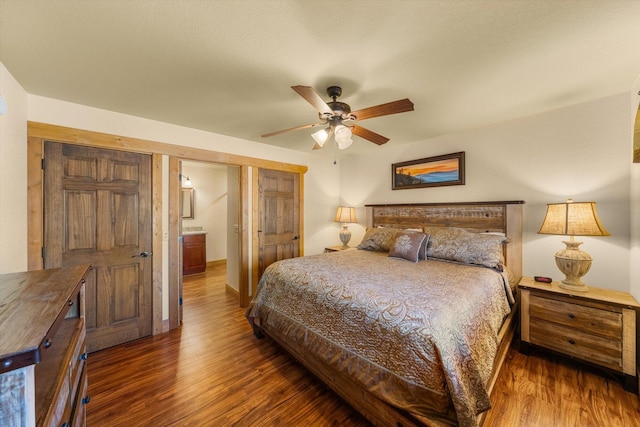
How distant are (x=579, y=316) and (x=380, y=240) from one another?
1899 millimetres

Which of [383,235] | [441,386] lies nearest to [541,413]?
[441,386]

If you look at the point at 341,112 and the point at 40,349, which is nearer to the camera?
the point at 40,349

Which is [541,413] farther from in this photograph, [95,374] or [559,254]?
[95,374]

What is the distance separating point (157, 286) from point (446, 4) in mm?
3478

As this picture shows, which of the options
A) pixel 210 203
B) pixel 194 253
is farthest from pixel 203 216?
pixel 194 253

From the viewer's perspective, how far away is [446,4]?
1269 mm

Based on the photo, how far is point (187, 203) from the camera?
5.57m

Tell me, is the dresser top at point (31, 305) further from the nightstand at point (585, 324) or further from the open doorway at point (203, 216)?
the open doorway at point (203, 216)

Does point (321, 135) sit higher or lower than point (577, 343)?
higher

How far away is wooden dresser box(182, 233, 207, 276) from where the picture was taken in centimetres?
496

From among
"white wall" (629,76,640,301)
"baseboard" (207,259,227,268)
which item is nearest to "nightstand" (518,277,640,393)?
"white wall" (629,76,640,301)

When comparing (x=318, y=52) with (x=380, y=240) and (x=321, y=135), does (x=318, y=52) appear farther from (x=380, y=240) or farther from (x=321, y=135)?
(x=380, y=240)

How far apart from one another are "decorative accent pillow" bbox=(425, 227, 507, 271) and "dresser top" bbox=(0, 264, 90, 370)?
2.89m

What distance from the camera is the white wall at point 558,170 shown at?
7.34 ft
